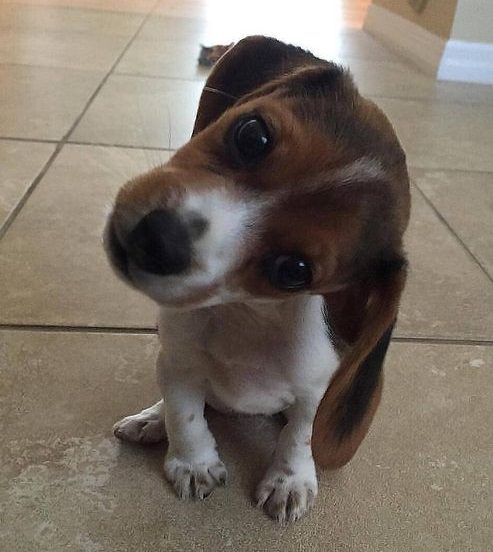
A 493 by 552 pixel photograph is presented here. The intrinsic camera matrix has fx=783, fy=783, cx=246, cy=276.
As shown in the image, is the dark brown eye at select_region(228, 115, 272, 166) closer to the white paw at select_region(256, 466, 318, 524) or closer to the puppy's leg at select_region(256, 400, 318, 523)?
the puppy's leg at select_region(256, 400, 318, 523)

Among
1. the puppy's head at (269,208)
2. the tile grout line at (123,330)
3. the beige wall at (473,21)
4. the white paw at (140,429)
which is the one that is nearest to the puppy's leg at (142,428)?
the white paw at (140,429)

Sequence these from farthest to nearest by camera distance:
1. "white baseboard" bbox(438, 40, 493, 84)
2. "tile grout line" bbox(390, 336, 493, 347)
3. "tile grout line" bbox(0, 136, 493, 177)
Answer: "white baseboard" bbox(438, 40, 493, 84) → "tile grout line" bbox(0, 136, 493, 177) → "tile grout line" bbox(390, 336, 493, 347)

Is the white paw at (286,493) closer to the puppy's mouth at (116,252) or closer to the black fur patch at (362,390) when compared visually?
the black fur patch at (362,390)

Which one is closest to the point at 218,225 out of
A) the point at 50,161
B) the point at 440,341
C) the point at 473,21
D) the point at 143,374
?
the point at 143,374

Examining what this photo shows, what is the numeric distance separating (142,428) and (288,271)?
0.52 metres

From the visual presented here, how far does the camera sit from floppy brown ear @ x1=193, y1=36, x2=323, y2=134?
51.0 inches

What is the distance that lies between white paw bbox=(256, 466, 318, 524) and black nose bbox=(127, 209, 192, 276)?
1.65 feet

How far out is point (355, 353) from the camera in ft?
3.59

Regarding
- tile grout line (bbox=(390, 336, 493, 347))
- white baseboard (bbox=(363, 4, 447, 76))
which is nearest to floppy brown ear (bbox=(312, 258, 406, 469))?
tile grout line (bbox=(390, 336, 493, 347))

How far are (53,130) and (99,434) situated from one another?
1.60 m

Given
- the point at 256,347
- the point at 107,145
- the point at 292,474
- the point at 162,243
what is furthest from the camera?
the point at 107,145

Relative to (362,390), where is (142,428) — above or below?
below

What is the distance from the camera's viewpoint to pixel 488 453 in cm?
150

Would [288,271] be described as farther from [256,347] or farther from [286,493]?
[286,493]
